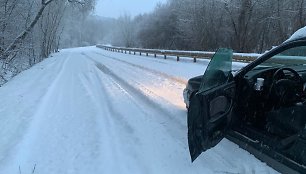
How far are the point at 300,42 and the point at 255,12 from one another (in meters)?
40.5

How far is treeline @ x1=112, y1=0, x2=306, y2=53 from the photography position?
3991 centimetres

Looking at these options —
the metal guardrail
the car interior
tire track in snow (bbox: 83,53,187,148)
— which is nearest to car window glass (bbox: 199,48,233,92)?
the car interior

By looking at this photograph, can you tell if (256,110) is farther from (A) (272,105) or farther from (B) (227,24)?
(B) (227,24)

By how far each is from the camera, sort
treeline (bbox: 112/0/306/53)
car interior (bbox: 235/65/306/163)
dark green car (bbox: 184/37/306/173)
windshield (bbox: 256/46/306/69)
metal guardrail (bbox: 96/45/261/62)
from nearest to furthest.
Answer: dark green car (bbox: 184/37/306/173)
car interior (bbox: 235/65/306/163)
windshield (bbox: 256/46/306/69)
metal guardrail (bbox: 96/45/261/62)
treeline (bbox: 112/0/306/53)

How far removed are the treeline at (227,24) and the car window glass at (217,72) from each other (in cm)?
3243

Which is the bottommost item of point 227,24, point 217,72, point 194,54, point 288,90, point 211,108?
point 194,54

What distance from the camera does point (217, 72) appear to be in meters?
4.54

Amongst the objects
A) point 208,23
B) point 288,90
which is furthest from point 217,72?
point 208,23

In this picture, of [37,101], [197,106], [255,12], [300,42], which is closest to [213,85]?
[197,106]

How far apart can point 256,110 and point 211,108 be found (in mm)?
838

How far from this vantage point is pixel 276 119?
4.43 m

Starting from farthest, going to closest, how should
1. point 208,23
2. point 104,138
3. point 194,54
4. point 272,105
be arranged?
1. point 208,23
2. point 194,54
3. point 104,138
4. point 272,105

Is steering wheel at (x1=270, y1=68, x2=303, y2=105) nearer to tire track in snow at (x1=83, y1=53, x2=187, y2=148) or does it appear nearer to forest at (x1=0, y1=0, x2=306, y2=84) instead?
tire track in snow at (x1=83, y1=53, x2=187, y2=148)

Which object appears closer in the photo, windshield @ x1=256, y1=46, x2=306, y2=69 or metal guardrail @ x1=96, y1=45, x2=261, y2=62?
windshield @ x1=256, y1=46, x2=306, y2=69
